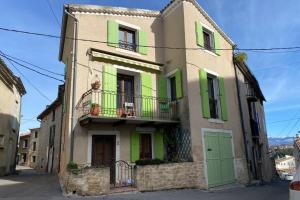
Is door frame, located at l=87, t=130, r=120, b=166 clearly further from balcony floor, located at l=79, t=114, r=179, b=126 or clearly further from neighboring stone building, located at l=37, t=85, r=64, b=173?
neighboring stone building, located at l=37, t=85, r=64, b=173

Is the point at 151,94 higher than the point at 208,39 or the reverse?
the reverse

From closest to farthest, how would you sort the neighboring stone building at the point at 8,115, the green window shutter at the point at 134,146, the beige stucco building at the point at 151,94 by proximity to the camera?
the beige stucco building at the point at 151,94 < the green window shutter at the point at 134,146 < the neighboring stone building at the point at 8,115

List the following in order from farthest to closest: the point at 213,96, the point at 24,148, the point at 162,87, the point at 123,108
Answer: the point at 24,148 → the point at 213,96 → the point at 162,87 → the point at 123,108

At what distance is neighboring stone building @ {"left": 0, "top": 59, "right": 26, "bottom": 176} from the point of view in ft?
59.8

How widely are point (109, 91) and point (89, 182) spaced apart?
13.1ft

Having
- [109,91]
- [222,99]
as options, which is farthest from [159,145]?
[222,99]

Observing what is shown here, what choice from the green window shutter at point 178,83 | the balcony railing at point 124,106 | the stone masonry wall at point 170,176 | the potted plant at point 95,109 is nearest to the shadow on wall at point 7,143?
the balcony railing at point 124,106

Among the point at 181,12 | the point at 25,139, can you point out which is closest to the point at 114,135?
the point at 181,12

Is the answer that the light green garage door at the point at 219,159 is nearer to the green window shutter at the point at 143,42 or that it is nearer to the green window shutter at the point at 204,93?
the green window shutter at the point at 204,93

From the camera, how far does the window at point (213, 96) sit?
536 inches

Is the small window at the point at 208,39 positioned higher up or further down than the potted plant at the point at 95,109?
higher up

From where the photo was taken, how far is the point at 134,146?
38.1ft

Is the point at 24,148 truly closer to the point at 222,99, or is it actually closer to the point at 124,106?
the point at 124,106

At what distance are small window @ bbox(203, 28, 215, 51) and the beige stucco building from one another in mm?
37
